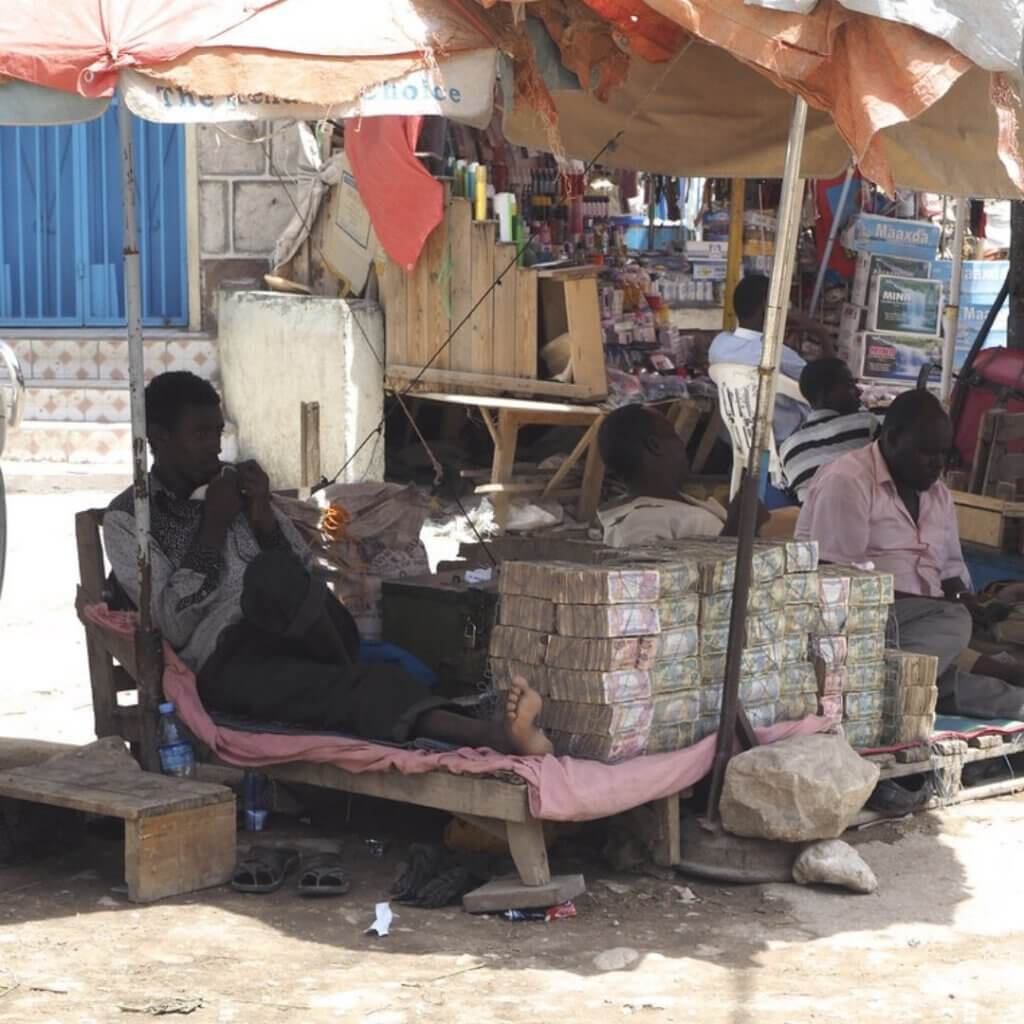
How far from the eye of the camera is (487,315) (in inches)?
434

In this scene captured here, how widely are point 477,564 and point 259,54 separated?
111 inches

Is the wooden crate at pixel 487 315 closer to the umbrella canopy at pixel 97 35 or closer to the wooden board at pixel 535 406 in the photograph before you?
the wooden board at pixel 535 406

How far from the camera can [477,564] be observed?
7258 millimetres

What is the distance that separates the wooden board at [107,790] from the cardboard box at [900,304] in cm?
858

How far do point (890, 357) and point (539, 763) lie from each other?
28.2 ft

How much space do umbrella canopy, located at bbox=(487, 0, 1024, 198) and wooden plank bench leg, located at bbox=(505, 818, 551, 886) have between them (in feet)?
6.27

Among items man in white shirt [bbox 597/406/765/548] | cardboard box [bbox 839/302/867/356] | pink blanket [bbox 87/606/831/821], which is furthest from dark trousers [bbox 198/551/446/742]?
cardboard box [bbox 839/302/867/356]

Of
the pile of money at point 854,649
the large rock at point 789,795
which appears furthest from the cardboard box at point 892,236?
the large rock at point 789,795

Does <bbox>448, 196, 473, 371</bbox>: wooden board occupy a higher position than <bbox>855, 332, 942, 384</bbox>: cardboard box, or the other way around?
<bbox>448, 196, 473, 371</bbox>: wooden board

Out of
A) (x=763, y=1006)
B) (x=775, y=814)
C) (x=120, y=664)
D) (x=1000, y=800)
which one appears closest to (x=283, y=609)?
(x=120, y=664)

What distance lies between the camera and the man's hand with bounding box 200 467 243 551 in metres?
5.86

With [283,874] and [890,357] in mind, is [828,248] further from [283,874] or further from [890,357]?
[283,874]

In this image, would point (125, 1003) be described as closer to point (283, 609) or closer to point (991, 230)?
point (283, 609)

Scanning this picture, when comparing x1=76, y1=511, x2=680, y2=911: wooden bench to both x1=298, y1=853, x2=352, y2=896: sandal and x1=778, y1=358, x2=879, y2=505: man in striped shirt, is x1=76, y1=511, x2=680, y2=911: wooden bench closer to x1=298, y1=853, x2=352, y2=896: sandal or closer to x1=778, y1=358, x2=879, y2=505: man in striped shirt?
x1=298, y1=853, x2=352, y2=896: sandal
